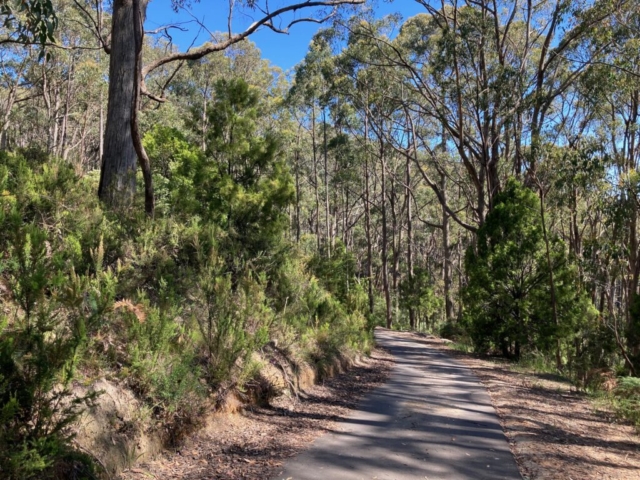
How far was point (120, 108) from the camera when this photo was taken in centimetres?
802

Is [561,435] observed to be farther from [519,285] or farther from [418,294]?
[418,294]

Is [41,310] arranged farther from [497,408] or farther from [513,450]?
[497,408]

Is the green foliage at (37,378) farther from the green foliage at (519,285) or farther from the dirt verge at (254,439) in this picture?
the green foliage at (519,285)

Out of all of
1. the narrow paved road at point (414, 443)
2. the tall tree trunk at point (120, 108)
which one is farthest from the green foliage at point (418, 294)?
the tall tree trunk at point (120, 108)

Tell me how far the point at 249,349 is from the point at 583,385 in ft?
25.2

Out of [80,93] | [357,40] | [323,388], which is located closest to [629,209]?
[323,388]

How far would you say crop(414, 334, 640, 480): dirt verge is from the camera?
179 inches

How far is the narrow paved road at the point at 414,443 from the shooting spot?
165 inches

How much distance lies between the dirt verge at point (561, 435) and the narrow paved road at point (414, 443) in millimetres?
220

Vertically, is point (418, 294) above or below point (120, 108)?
below

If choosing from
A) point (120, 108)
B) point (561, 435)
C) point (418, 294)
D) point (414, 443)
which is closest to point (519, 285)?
point (561, 435)

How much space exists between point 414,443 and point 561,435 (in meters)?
2.01

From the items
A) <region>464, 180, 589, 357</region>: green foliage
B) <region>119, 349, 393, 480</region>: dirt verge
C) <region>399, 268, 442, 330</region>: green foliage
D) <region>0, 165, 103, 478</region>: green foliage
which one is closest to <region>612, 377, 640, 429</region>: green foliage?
<region>119, 349, 393, 480</region>: dirt verge

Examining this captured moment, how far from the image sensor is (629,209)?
41.4 feet
